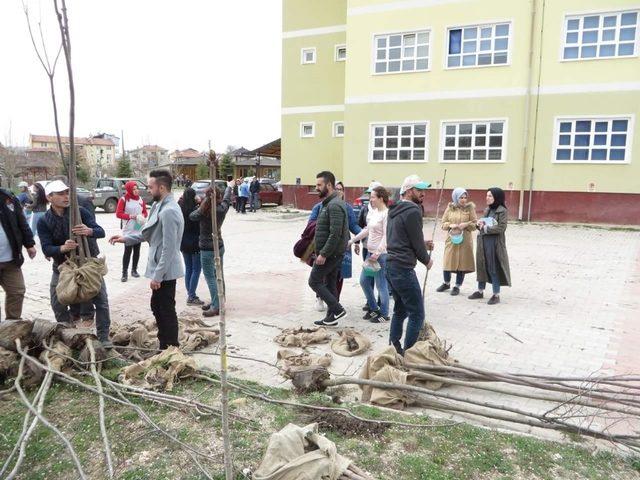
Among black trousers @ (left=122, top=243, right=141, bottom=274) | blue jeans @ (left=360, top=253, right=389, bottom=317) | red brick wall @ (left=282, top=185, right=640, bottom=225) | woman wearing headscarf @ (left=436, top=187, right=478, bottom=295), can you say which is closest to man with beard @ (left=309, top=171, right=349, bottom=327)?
blue jeans @ (left=360, top=253, right=389, bottom=317)

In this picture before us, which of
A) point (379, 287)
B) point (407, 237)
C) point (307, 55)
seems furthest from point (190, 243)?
point (307, 55)

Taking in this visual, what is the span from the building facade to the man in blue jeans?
15315mm

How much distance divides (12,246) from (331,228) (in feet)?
11.1

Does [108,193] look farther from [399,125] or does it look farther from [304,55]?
[399,125]

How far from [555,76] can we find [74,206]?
711 inches

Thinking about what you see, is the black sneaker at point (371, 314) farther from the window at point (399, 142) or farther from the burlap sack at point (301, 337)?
the window at point (399, 142)

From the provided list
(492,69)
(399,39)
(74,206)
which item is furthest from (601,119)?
(74,206)

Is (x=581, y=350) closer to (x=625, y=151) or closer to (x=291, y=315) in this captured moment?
(x=291, y=315)

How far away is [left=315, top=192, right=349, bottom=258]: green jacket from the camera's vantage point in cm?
571

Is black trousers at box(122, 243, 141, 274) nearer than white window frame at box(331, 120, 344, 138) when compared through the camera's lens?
Yes

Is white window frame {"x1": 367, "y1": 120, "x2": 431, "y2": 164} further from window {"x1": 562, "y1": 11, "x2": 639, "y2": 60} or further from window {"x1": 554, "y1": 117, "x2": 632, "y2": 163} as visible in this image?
window {"x1": 562, "y1": 11, "x2": 639, "y2": 60}

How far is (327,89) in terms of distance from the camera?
24.9 m

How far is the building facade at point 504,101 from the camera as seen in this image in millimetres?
17109

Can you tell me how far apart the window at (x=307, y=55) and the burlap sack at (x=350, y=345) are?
22412mm
